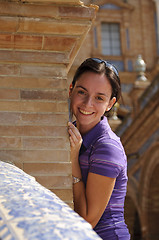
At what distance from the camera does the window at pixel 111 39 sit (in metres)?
27.2

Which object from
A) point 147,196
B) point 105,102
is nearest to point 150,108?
point 147,196

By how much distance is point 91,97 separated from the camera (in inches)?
115

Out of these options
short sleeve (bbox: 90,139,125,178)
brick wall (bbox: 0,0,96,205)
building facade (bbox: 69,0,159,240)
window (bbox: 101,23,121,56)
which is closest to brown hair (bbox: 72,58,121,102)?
brick wall (bbox: 0,0,96,205)

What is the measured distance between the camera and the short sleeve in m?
2.61

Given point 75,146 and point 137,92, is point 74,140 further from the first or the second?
point 137,92

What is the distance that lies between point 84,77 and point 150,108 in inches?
429

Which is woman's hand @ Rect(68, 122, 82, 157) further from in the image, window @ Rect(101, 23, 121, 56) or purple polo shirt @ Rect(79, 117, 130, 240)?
window @ Rect(101, 23, 121, 56)

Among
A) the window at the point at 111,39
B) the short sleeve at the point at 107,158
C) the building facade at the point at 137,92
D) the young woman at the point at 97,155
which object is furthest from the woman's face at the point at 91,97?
the window at the point at 111,39

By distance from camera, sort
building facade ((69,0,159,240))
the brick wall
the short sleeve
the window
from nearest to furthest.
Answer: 1. the short sleeve
2. the brick wall
3. building facade ((69,0,159,240))
4. the window

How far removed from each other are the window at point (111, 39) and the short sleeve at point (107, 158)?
24.7m

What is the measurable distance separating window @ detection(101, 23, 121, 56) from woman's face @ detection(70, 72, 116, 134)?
80.0ft

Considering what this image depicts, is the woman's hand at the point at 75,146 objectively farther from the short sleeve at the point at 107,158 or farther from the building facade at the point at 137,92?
the building facade at the point at 137,92

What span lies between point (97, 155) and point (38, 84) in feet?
1.87

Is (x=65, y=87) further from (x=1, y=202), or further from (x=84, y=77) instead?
(x=1, y=202)
